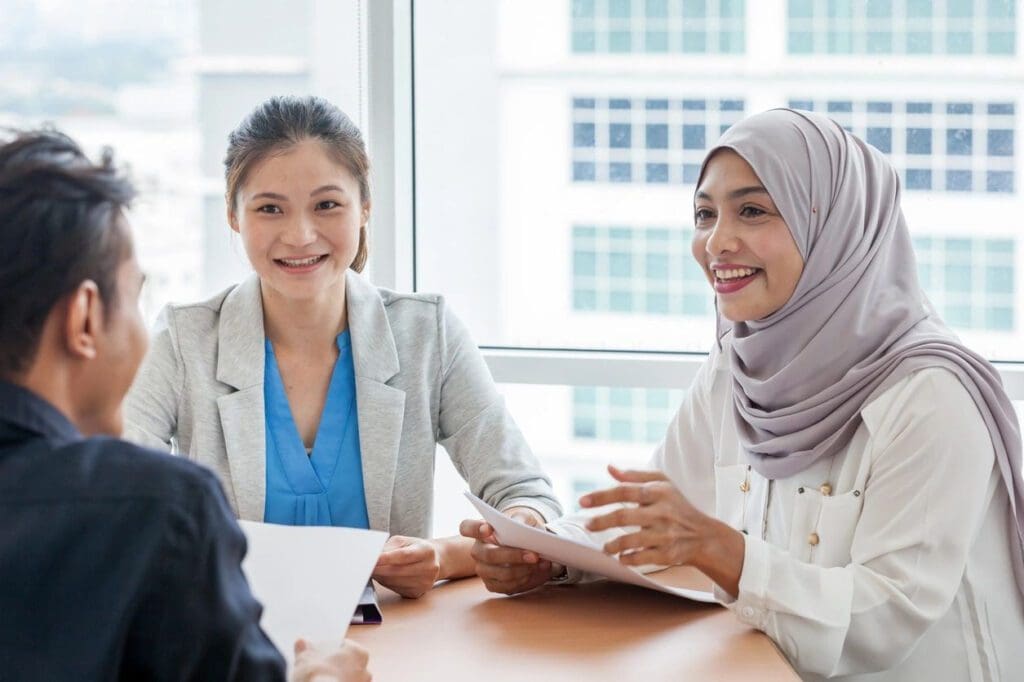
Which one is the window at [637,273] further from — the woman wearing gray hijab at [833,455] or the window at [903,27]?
the woman wearing gray hijab at [833,455]

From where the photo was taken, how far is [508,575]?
165 cm

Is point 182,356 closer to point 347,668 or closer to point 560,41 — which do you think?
point 347,668

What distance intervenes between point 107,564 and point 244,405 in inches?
45.3

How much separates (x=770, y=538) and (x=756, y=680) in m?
0.47

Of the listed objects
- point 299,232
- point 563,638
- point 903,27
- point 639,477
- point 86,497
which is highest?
point 903,27

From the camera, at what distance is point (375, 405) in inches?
81.4

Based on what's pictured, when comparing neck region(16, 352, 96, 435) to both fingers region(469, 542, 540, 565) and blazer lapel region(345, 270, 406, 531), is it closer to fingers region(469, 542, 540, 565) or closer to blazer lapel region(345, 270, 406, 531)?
fingers region(469, 542, 540, 565)

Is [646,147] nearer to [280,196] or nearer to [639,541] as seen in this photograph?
[280,196]

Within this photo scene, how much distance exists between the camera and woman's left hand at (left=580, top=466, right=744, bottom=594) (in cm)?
148

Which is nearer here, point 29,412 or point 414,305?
point 29,412

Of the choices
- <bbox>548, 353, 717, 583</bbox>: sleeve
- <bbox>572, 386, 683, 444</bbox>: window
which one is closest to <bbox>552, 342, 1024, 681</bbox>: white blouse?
<bbox>548, 353, 717, 583</bbox>: sleeve

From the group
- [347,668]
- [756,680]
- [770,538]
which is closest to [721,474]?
[770,538]

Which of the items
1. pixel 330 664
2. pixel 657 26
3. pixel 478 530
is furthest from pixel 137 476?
pixel 657 26

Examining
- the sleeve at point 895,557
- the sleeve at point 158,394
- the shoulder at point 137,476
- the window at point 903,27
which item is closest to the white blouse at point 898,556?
the sleeve at point 895,557
